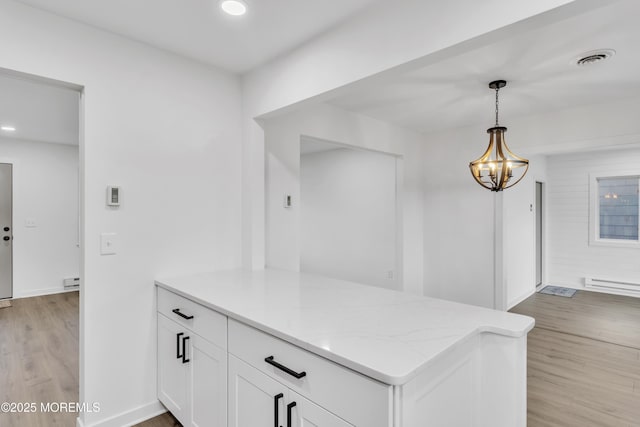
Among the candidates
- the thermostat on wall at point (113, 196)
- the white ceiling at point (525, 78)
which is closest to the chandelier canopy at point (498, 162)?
the white ceiling at point (525, 78)

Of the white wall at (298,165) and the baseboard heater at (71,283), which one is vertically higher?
the white wall at (298,165)

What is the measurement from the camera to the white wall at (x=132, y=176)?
6.19 feet

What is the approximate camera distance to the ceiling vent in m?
2.28

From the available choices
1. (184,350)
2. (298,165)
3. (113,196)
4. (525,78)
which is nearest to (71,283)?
(113,196)

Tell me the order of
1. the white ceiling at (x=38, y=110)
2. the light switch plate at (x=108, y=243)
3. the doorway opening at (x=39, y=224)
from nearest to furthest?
the light switch plate at (x=108, y=243)
the white ceiling at (x=38, y=110)
the doorway opening at (x=39, y=224)

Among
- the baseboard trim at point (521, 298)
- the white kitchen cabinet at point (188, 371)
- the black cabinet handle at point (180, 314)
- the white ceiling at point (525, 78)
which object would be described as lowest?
the baseboard trim at point (521, 298)

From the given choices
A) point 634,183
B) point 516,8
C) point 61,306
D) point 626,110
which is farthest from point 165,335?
point 634,183

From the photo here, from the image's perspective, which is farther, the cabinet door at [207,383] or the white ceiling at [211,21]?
the white ceiling at [211,21]

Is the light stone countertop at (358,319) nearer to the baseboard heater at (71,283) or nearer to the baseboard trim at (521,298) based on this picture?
the baseboard trim at (521,298)

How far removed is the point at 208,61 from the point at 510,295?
464cm

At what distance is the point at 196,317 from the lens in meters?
1.80

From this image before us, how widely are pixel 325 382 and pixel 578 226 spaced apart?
6380 millimetres

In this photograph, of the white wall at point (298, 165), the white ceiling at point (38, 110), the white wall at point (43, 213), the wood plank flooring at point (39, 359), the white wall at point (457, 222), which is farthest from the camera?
the white wall at point (43, 213)

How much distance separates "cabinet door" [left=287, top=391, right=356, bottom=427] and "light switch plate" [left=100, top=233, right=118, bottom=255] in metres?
1.43
